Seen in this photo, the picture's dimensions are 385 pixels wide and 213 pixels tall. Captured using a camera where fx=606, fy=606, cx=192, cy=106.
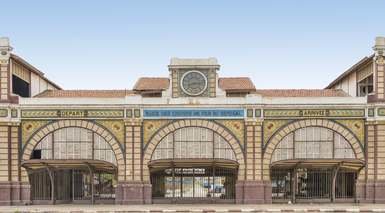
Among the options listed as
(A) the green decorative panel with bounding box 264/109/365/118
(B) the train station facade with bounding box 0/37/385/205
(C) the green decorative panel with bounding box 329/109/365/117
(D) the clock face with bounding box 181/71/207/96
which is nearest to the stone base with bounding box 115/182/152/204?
(B) the train station facade with bounding box 0/37/385/205

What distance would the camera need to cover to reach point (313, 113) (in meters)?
41.0

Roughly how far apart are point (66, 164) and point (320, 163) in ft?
55.4

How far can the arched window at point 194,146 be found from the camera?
4116 cm

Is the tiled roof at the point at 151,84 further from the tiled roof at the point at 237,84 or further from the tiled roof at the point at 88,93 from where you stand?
the tiled roof at the point at 237,84

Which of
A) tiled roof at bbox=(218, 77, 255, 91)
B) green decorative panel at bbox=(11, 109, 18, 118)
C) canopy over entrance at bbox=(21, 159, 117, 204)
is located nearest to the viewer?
canopy over entrance at bbox=(21, 159, 117, 204)

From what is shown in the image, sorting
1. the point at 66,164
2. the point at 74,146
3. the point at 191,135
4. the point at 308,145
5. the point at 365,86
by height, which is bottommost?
the point at 66,164

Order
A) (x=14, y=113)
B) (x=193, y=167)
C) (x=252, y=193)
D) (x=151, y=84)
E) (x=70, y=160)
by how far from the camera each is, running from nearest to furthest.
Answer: (x=70, y=160), (x=14, y=113), (x=252, y=193), (x=193, y=167), (x=151, y=84)

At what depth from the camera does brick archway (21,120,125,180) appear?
4088 cm

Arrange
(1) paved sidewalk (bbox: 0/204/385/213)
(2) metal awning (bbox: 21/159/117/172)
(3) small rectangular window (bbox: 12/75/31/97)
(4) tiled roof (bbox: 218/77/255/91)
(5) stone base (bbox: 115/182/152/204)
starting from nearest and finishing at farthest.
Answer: (1) paved sidewalk (bbox: 0/204/385/213), (2) metal awning (bbox: 21/159/117/172), (5) stone base (bbox: 115/182/152/204), (3) small rectangular window (bbox: 12/75/31/97), (4) tiled roof (bbox: 218/77/255/91)

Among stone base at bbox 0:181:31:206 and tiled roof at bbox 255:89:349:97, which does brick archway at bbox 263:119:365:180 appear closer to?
tiled roof at bbox 255:89:349:97

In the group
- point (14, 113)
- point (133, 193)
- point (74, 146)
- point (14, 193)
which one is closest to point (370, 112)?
point (133, 193)

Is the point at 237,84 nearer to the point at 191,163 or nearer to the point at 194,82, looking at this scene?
the point at 194,82

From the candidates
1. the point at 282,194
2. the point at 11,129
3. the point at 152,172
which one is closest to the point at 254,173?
the point at 282,194

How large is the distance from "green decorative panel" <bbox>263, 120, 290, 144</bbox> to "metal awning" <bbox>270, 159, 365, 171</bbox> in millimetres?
1836
